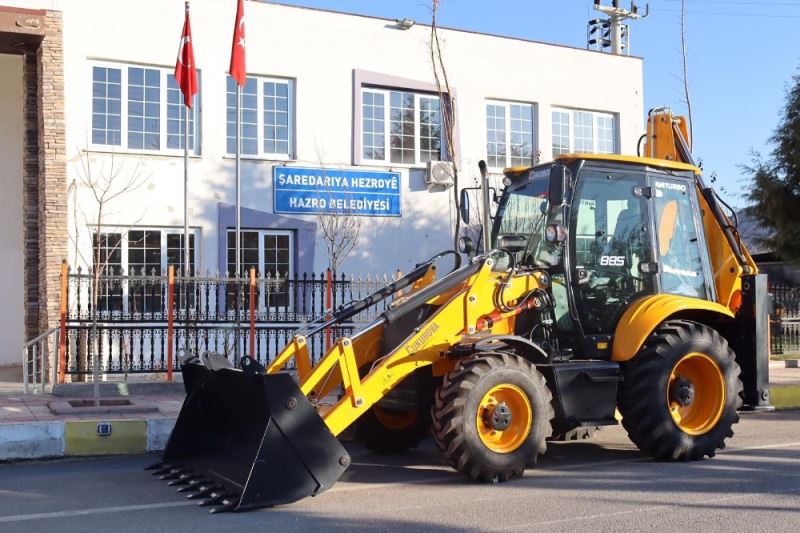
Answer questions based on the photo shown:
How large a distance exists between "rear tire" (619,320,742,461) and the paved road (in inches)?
8.8

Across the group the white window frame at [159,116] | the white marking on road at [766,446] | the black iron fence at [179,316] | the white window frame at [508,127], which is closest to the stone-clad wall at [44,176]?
the white window frame at [159,116]

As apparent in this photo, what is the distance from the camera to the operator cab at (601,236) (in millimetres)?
8445

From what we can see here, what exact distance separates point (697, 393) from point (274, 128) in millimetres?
11224

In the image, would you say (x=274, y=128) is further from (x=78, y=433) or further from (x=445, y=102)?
(x=78, y=433)

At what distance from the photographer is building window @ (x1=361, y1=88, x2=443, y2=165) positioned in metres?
18.8

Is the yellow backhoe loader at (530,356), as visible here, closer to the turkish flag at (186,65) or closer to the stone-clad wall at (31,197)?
the turkish flag at (186,65)

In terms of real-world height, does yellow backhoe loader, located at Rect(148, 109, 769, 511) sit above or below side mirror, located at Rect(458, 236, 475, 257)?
below

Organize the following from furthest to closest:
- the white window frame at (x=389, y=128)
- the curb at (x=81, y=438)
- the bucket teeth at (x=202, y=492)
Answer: the white window frame at (x=389, y=128) → the curb at (x=81, y=438) → the bucket teeth at (x=202, y=492)

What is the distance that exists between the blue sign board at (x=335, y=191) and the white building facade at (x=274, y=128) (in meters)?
0.03

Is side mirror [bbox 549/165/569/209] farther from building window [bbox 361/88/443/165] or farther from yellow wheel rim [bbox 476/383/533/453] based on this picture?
building window [bbox 361/88/443/165]

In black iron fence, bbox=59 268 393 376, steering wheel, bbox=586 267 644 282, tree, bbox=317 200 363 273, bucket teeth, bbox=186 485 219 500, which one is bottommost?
bucket teeth, bbox=186 485 219 500

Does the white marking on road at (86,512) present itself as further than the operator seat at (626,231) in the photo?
No

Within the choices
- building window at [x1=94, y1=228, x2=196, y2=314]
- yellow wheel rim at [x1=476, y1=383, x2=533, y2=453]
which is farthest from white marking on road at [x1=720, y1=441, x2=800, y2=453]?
building window at [x1=94, y1=228, x2=196, y2=314]

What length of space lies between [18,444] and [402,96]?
38.8 ft
